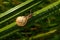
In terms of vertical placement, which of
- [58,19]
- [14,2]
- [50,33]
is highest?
[14,2]

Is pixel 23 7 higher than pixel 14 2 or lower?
lower

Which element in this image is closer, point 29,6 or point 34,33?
point 29,6

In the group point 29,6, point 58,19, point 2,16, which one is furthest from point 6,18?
point 58,19

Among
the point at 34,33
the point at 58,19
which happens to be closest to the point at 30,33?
the point at 34,33

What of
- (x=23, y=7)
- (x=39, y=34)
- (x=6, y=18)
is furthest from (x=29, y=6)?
(x=39, y=34)

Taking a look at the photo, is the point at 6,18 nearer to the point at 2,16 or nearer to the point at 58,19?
the point at 2,16

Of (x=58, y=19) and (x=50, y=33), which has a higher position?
(x=58, y=19)

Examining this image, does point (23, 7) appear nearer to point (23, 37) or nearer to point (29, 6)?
point (29, 6)

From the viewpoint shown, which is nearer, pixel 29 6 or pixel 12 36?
pixel 29 6
